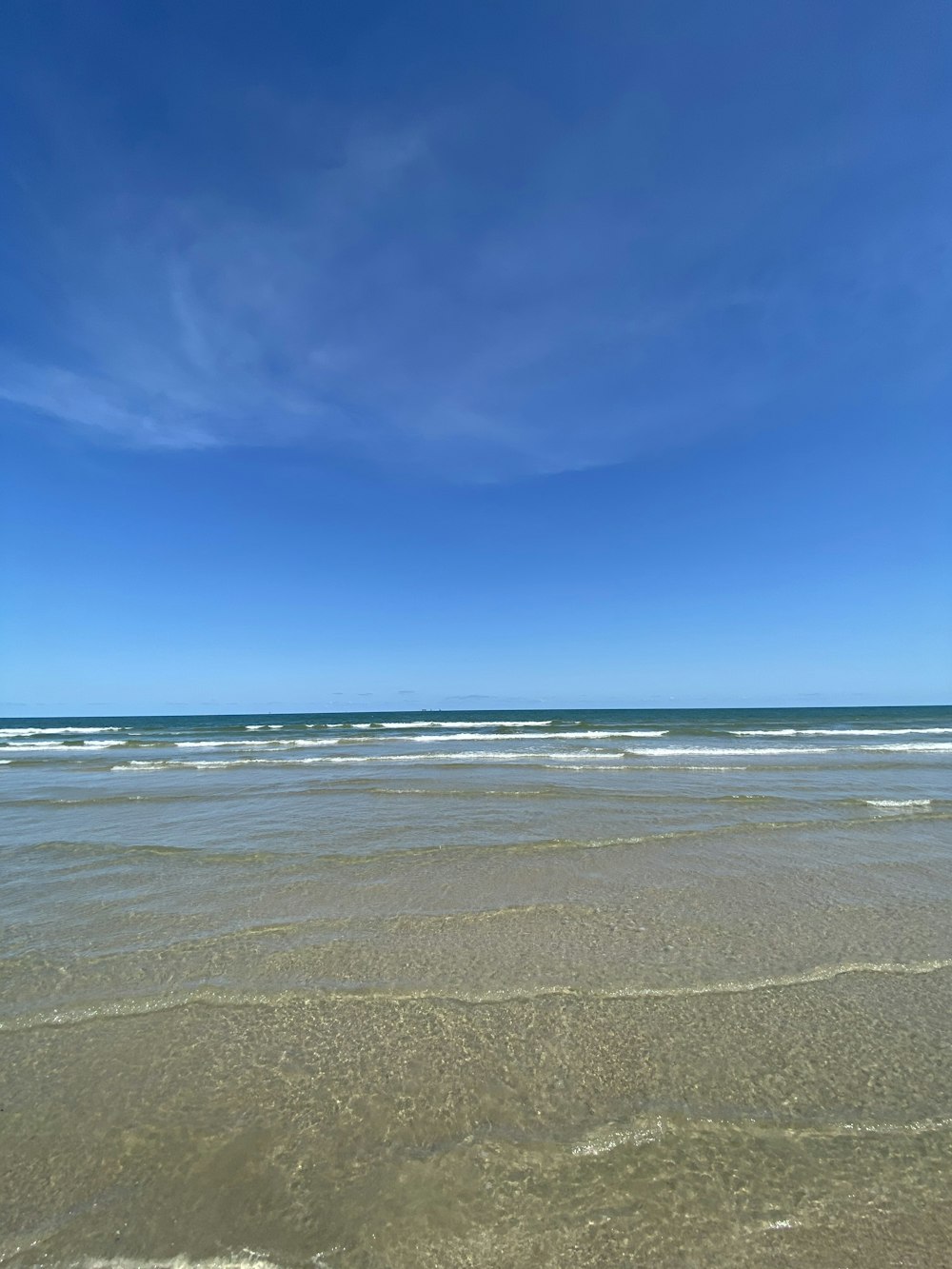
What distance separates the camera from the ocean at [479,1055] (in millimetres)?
2416

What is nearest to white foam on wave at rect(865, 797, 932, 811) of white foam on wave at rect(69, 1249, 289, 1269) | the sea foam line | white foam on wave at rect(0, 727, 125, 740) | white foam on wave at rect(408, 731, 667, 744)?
the sea foam line

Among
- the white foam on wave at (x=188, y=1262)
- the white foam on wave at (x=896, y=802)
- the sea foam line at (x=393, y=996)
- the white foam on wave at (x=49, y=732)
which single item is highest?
the white foam on wave at (x=188, y=1262)

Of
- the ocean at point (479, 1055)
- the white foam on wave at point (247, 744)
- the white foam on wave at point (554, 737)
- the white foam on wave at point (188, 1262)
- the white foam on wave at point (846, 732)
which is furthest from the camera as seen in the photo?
the white foam on wave at point (846, 732)

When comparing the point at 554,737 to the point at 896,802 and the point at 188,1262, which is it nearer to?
the point at 896,802

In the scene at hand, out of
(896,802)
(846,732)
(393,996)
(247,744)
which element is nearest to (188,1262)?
(393,996)

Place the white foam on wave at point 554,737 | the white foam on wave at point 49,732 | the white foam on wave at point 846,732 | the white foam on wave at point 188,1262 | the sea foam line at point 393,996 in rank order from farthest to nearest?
the white foam on wave at point 49,732 → the white foam on wave at point 846,732 → the white foam on wave at point 554,737 → the sea foam line at point 393,996 → the white foam on wave at point 188,1262

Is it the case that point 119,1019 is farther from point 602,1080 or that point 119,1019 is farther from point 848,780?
point 848,780

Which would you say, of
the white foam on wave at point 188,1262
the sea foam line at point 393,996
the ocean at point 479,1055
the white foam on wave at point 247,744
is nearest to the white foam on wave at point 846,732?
the white foam on wave at point 247,744

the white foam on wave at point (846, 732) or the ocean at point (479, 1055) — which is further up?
the ocean at point (479, 1055)

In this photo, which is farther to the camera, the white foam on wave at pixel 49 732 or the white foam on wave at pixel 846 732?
the white foam on wave at pixel 49 732

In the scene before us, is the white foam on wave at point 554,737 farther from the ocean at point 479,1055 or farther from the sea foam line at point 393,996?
the sea foam line at point 393,996

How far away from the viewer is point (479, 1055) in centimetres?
359

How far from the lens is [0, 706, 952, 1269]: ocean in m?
2.42

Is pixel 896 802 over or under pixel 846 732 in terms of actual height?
over
